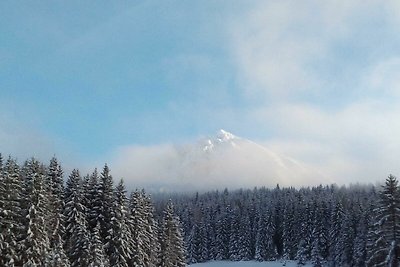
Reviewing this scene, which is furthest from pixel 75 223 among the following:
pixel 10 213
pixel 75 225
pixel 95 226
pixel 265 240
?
pixel 265 240

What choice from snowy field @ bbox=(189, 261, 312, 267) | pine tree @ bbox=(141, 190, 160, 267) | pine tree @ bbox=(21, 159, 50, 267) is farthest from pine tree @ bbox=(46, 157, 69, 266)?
snowy field @ bbox=(189, 261, 312, 267)

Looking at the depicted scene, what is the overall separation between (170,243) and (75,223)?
1771 centimetres

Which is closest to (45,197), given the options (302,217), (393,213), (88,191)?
(88,191)

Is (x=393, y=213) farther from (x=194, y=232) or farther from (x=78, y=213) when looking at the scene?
(x=194, y=232)

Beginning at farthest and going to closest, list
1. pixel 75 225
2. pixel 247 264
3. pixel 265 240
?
1. pixel 265 240
2. pixel 247 264
3. pixel 75 225

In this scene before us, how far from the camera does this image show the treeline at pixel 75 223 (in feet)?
150

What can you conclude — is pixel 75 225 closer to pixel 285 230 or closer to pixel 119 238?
pixel 119 238

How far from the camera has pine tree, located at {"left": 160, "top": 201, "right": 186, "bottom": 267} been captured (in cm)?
6831

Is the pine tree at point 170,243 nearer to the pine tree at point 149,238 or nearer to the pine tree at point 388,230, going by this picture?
the pine tree at point 149,238

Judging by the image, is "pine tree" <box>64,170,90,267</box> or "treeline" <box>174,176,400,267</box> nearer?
"pine tree" <box>64,170,90,267</box>

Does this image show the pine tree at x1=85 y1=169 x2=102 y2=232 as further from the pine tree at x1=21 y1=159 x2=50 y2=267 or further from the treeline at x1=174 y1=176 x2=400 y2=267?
the treeline at x1=174 y1=176 x2=400 y2=267

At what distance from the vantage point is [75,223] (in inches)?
2167

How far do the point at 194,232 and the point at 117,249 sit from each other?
304 ft

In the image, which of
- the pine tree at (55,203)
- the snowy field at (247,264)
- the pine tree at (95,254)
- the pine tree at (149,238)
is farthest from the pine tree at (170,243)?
the snowy field at (247,264)
